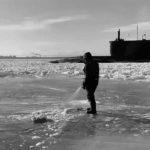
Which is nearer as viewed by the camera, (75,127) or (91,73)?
(75,127)

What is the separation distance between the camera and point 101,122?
29.0 ft

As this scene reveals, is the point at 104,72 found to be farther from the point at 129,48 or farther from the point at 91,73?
the point at 91,73

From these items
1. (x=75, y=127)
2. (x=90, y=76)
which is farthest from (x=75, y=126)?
(x=90, y=76)

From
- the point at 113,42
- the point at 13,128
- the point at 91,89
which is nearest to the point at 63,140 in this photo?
the point at 13,128

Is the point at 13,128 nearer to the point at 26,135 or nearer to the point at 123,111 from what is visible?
the point at 26,135

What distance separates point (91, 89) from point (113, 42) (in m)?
38.9

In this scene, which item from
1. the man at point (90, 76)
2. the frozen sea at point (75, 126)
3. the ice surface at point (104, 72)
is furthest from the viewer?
the ice surface at point (104, 72)

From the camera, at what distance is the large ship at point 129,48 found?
47875mm

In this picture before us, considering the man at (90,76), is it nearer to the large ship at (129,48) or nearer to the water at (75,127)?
the water at (75,127)

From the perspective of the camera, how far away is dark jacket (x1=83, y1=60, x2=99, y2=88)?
10.2 m

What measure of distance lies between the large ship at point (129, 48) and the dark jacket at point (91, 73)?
124 ft

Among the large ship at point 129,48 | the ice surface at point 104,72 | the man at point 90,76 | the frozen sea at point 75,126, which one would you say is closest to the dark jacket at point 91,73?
the man at point 90,76

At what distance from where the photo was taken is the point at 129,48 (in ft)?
162

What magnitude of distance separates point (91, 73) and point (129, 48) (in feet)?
131
